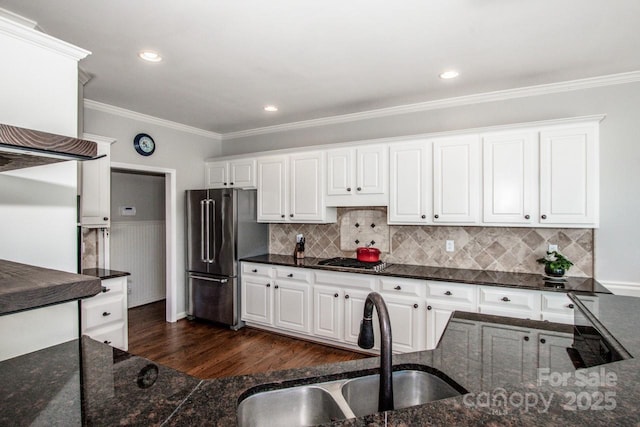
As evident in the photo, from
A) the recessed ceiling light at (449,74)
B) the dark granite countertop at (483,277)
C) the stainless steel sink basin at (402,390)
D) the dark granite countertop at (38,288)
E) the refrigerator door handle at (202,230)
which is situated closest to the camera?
the dark granite countertop at (38,288)

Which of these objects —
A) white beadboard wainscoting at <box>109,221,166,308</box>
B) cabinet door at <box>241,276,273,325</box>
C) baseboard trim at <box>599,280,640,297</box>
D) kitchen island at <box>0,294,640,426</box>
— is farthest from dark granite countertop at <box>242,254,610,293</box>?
white beadboard wainscoting at <box>109,221,166,308</box>

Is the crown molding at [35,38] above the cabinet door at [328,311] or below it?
above

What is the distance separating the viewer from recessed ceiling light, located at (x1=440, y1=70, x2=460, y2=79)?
2805 millimetres

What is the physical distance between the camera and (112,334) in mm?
3068

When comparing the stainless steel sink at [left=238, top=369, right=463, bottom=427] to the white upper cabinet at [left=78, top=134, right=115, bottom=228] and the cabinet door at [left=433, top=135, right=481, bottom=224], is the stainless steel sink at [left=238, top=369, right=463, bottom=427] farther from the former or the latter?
the white upper cabinet at [left=78, top=134, right=115, bottom=228]

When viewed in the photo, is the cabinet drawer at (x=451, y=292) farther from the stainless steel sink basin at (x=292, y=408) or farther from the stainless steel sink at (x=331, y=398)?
the stainless steel sink basin at (x=292, y=408)

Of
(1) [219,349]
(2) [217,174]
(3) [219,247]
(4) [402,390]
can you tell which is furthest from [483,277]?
(2) [217,174]

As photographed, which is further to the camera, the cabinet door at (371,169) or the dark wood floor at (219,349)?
the cabinet door at (371,169)

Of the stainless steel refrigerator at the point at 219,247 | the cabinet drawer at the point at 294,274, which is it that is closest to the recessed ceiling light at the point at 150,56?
the stainless steel refrigerator at the point at 219,247

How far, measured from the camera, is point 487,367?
3.95 feet

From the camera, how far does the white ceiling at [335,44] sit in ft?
6.36

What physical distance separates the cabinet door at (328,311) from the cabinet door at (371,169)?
1.12 meters

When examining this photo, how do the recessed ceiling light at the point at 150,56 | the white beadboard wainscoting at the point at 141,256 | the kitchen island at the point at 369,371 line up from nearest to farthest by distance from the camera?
the kitchen island at the point at 369,371
the recessed ceiling light at the point at 150,56
the white beadboard wainscoting at the point at 141,256

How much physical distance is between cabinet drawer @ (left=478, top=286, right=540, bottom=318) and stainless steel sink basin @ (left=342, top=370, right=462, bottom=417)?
1959 mm
